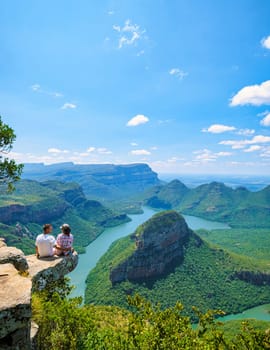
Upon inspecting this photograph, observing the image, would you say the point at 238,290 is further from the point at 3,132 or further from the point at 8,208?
the point at 8,208

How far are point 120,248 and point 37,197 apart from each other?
81.8m

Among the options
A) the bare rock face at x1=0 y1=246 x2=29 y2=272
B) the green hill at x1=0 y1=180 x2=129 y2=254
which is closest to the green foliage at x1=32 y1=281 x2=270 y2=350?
the bare rock face at x1=0 y1=246 x2=29 y2=272

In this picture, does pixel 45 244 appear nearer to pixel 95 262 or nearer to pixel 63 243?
pixel 63 243

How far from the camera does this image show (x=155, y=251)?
9431 cm

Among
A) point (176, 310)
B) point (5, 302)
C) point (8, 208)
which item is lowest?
point (8, 208)

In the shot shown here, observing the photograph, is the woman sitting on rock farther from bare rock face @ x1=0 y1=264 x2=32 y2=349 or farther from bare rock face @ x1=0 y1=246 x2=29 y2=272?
bare rock face @ x1=0 y1=264 x2=32 y2=349

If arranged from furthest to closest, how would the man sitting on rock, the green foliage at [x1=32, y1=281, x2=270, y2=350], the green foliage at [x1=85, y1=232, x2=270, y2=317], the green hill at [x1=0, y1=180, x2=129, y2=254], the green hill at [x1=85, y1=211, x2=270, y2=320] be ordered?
the green hill at [x1=0, y1=180, x2=129, y2=254], the green hill at [x1=85, y1=211, x2=270, y2=320], the green foliage at [x1=85, y1=232, x2=270, y2=317], the man sitting on rock, the green foliage at [x1=32, y1=281, x2=270, y2=350]

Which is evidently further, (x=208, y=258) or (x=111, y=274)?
(x=208, y=258)

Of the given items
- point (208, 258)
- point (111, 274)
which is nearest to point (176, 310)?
point (111, 274)

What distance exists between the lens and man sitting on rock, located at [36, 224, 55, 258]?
1330cm

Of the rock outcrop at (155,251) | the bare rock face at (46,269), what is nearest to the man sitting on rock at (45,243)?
the bare rock face at (46,269)

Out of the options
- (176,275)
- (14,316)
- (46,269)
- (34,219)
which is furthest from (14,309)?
(34,219)

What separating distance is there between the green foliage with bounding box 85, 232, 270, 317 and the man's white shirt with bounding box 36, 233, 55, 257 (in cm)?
7047

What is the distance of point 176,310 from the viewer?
11.3 metres
